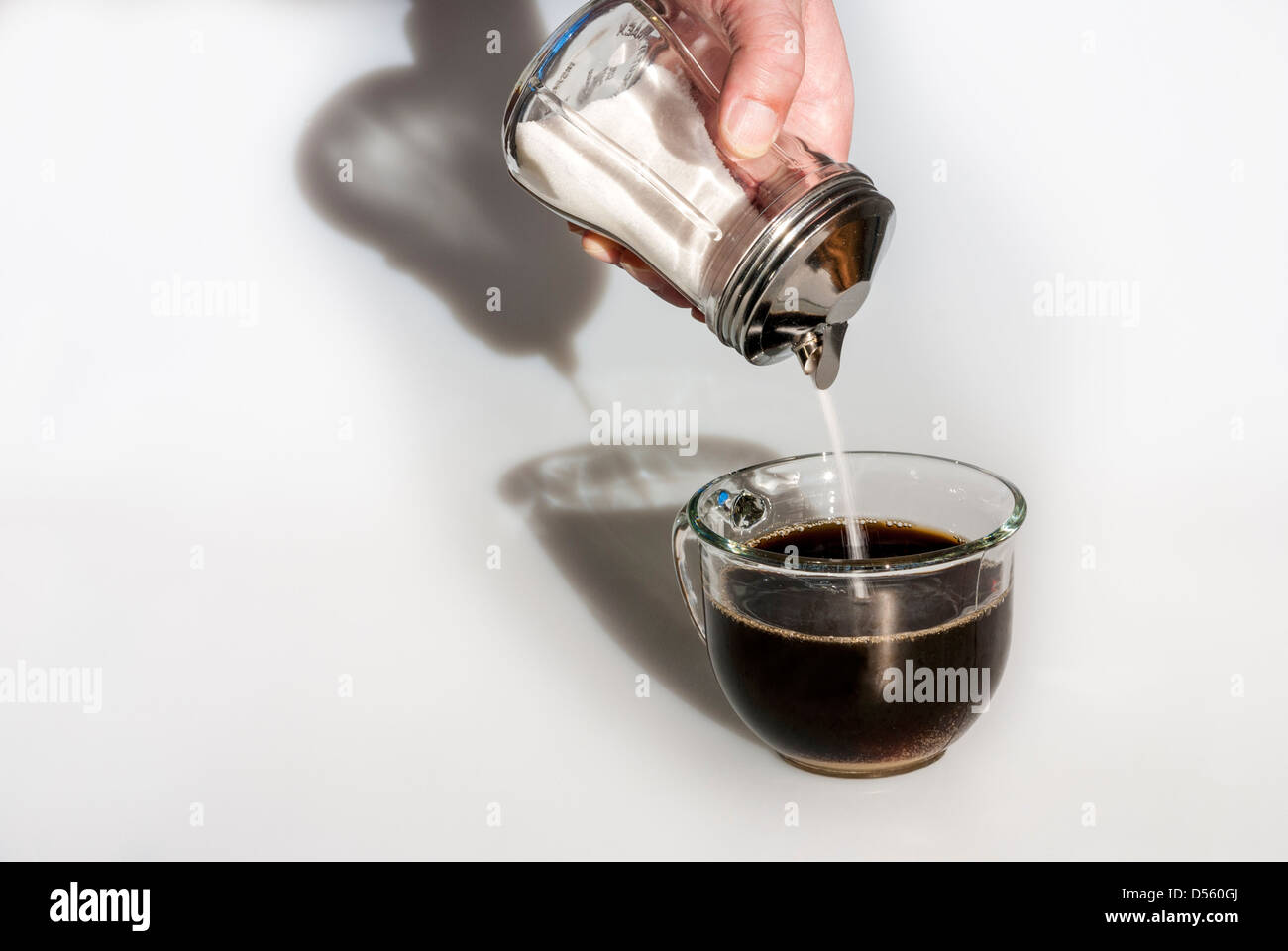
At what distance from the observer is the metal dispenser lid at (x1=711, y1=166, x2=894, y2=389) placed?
0.84 m

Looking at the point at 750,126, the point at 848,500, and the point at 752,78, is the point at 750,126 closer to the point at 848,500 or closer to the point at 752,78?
the point at 752,78

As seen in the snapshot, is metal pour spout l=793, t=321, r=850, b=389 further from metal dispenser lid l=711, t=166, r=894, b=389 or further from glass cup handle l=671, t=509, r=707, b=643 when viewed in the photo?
glass cup handle l=671, t=509, r=707, b=643

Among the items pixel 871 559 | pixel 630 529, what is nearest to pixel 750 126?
pixel 871 559

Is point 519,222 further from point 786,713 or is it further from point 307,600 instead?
point 786,713

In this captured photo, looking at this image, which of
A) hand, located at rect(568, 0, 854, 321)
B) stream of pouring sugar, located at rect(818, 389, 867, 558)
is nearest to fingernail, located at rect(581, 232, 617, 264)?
hand, located at rect(568, 0, 854, 321)

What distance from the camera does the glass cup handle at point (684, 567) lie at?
1.03m

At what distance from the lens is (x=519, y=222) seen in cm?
151

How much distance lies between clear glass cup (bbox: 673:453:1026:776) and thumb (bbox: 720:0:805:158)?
270 mm

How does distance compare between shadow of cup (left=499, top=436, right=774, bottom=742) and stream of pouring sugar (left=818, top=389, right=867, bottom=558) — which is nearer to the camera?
stream of pouring sugar (left=818, top=389, right=867, bottom=558)

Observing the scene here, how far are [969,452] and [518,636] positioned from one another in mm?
540

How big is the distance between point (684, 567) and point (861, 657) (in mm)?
196

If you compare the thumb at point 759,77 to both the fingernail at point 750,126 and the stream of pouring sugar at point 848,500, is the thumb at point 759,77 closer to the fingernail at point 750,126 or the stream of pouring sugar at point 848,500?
the fingernail at point 750,126

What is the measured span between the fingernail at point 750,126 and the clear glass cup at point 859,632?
263 millimetres

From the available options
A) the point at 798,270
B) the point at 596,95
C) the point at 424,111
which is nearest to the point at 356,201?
the point at 424,111
